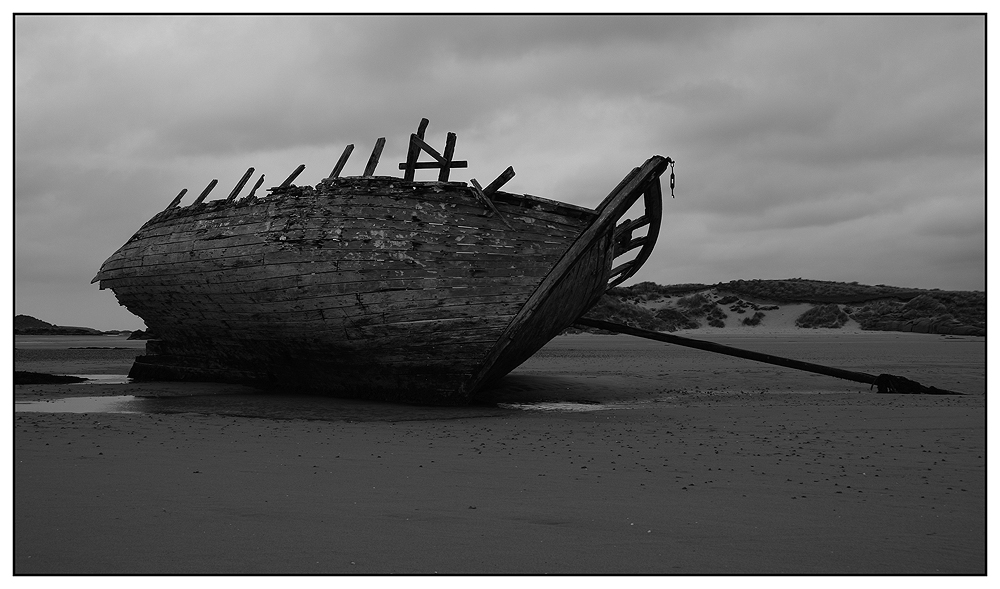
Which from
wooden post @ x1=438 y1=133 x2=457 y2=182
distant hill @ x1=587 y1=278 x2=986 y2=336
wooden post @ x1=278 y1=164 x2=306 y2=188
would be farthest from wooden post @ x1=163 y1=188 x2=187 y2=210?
distant hill @ x1=587 y1=278 x2=986 y2=336

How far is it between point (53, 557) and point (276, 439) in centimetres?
309

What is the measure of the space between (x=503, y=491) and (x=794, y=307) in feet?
148

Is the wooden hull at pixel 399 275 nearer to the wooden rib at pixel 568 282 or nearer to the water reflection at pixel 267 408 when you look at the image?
the wooden rib at pixel 568 282

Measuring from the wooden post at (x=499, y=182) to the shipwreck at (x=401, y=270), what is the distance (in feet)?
0.06

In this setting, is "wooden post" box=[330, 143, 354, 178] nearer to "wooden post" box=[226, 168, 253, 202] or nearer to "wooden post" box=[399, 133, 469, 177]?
"wooden post" box=[399, 133, 469, 177]

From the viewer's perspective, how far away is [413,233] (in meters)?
8.39

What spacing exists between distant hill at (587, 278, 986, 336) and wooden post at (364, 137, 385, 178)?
3337cm

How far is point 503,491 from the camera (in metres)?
4.12

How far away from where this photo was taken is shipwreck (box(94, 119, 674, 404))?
8.38 metres

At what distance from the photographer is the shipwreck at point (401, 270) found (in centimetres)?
838

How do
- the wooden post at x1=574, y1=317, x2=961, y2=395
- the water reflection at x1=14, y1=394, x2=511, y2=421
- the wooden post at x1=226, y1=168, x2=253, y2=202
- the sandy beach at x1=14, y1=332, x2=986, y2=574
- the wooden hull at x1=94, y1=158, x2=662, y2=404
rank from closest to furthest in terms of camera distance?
the sandy beach at x1=14, y1=332, x2=986, y2=574 → the water reflection at x1=14, y1=394, x2=511, y2=421 → the wooden hull at x1=94, y1=158, x2=662, y2=404 → the wooden post at x1=226, y1=168, x2=253, y2=202 → the wooden post at x1=574, y1=317, x2=961, y2=395

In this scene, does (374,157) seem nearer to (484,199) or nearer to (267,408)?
(484,199)

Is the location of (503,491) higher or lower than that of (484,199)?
lower

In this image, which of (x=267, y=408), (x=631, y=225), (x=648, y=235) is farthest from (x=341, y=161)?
(x=648, y=235)
